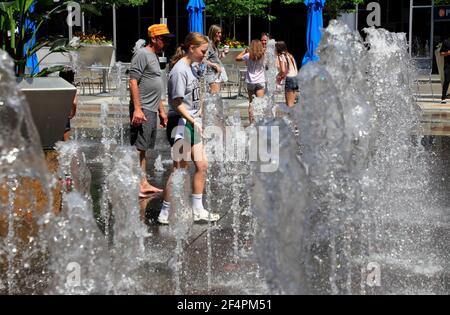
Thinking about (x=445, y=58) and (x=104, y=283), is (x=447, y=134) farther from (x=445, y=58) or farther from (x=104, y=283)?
(x=104, y=283)

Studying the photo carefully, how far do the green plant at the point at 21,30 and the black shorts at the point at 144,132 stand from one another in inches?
40.4

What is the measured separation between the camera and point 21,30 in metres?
6.68

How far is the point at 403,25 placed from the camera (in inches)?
1097

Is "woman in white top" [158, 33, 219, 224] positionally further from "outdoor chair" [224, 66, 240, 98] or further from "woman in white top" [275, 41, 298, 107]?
"outdoor chair" [224, 66, 240, 98]

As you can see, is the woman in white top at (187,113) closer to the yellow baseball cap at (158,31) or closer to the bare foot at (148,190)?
the yellow baseball cap at (158,31)

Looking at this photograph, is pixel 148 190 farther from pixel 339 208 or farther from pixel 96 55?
pixel 96 55

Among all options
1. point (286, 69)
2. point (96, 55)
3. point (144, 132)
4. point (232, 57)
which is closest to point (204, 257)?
point (144, 132)

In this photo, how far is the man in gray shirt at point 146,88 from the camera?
733 centimetres

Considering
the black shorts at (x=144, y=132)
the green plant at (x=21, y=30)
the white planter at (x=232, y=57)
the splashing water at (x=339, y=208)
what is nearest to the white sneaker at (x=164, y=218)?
the black shorts at (x=144, y=132)

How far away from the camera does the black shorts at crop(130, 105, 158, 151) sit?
754 centimetres

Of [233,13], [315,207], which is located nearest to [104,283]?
[315,207]

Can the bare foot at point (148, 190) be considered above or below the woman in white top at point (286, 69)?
below
